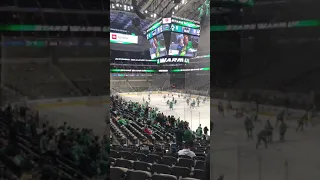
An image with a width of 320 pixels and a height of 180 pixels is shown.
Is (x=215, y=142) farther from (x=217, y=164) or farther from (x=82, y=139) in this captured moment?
(x=82, y=139)

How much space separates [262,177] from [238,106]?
462 millimetres

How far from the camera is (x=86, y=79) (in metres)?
1.72

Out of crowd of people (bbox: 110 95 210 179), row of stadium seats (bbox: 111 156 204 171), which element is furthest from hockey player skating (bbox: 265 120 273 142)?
crowd of people (bbox: 110 95 210 179)

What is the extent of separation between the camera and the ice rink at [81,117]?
1.63m

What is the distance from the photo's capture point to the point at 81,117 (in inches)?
65.6

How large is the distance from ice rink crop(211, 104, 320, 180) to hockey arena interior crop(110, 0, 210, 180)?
746mm

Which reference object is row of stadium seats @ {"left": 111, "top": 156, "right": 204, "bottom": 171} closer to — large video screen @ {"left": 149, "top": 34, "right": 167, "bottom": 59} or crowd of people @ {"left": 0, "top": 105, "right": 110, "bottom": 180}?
crowd of people @ {"left": 0, "top": 105, "right": 110, "bottom": 180}

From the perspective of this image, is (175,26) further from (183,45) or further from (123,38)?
(123,38)

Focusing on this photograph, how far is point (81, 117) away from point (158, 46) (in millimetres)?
17314

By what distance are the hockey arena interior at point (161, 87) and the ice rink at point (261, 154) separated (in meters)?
0.75

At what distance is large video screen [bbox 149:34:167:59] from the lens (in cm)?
1798

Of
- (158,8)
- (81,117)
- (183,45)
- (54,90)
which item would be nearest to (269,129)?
(81,117)

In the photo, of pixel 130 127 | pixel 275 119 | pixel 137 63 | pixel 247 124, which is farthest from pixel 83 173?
pixel 137 63

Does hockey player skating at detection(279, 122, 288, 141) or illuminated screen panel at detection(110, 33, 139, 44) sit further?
illuminated screen panel at detection(110, 33, 139, 44)
